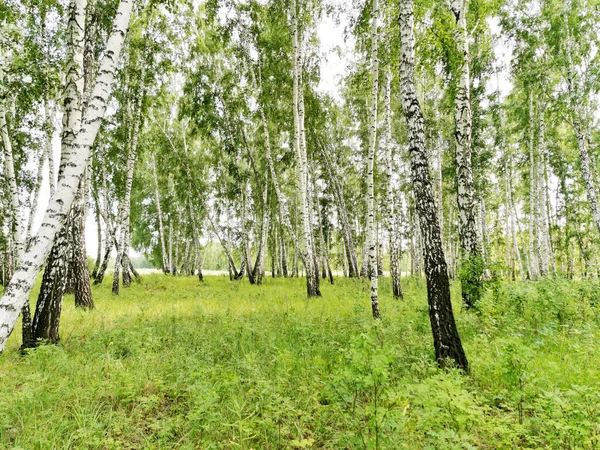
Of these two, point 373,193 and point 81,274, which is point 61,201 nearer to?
point 373,193

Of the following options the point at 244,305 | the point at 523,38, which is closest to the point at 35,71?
the point at 244,305

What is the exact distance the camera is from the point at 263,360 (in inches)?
191

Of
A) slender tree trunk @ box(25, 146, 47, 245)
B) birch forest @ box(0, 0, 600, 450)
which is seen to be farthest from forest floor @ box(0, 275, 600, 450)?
slender tree trunk @ box(25, 146, 47, 245)

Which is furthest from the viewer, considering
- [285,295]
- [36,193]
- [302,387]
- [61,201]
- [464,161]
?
[36,193]

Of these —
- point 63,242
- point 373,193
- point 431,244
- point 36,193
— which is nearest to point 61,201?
point 63,242

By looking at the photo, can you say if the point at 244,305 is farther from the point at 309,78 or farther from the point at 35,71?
the point at 309,78

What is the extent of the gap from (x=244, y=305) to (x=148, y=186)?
2266 centimetres

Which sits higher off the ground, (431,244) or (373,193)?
(373,193)

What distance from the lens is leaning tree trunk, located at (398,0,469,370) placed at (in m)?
4.49

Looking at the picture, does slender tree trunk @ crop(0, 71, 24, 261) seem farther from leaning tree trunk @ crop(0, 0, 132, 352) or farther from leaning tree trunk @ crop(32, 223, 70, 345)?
leaning tree trunk @ crop(0, 0, 132, 352)

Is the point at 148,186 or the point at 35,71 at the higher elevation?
the point at 148,186

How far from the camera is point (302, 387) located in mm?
3941

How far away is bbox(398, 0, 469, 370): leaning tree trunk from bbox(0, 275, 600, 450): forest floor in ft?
1.14

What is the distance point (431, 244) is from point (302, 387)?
271 cm
